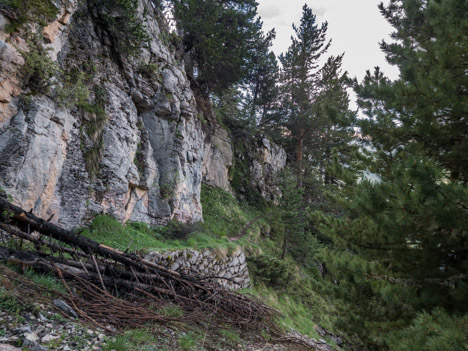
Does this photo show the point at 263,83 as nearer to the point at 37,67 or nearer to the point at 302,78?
the point at 302,78

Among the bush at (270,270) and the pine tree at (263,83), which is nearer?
the bush at (270,270)

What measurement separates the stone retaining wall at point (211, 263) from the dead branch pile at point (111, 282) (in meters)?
0.81

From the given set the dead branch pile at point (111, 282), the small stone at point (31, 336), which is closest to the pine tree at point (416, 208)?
the dead branch pile at point (111, 282)

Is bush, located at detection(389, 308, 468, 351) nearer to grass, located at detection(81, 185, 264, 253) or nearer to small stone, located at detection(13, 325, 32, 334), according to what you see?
small stone, located at detection(13, 325, 32, 334)

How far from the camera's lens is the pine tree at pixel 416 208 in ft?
10.7

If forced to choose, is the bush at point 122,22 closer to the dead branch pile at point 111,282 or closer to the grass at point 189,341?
the dead branch pile at point 111,282

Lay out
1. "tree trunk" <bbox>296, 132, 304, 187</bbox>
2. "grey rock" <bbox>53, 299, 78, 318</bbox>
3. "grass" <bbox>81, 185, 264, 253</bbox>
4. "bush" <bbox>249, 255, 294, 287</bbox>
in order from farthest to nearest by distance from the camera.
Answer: "tree trunk" <bbox>296, 132, 304, 187</bbox> < "bush" <bbox>249, 255, 294, 287</bbox> < "grass" <bbox>81, 185, 264, 253</bbox> < "grey rock" <bbox>53, 299, 78, 318</bbox>

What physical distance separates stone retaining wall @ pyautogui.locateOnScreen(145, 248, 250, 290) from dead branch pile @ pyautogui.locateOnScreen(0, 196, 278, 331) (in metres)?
0.81

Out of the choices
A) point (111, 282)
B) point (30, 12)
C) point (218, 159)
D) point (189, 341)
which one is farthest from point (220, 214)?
point (30, 12)

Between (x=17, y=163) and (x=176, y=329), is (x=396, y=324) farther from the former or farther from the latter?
(x=17, y=163)

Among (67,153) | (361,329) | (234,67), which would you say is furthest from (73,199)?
(234,67)

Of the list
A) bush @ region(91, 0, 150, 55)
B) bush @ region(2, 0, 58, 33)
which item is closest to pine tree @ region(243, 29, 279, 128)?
bush @ region(91, 0, 150, 55)

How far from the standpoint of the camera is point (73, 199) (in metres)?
7.74

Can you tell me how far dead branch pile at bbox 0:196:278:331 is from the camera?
3.75 metres
